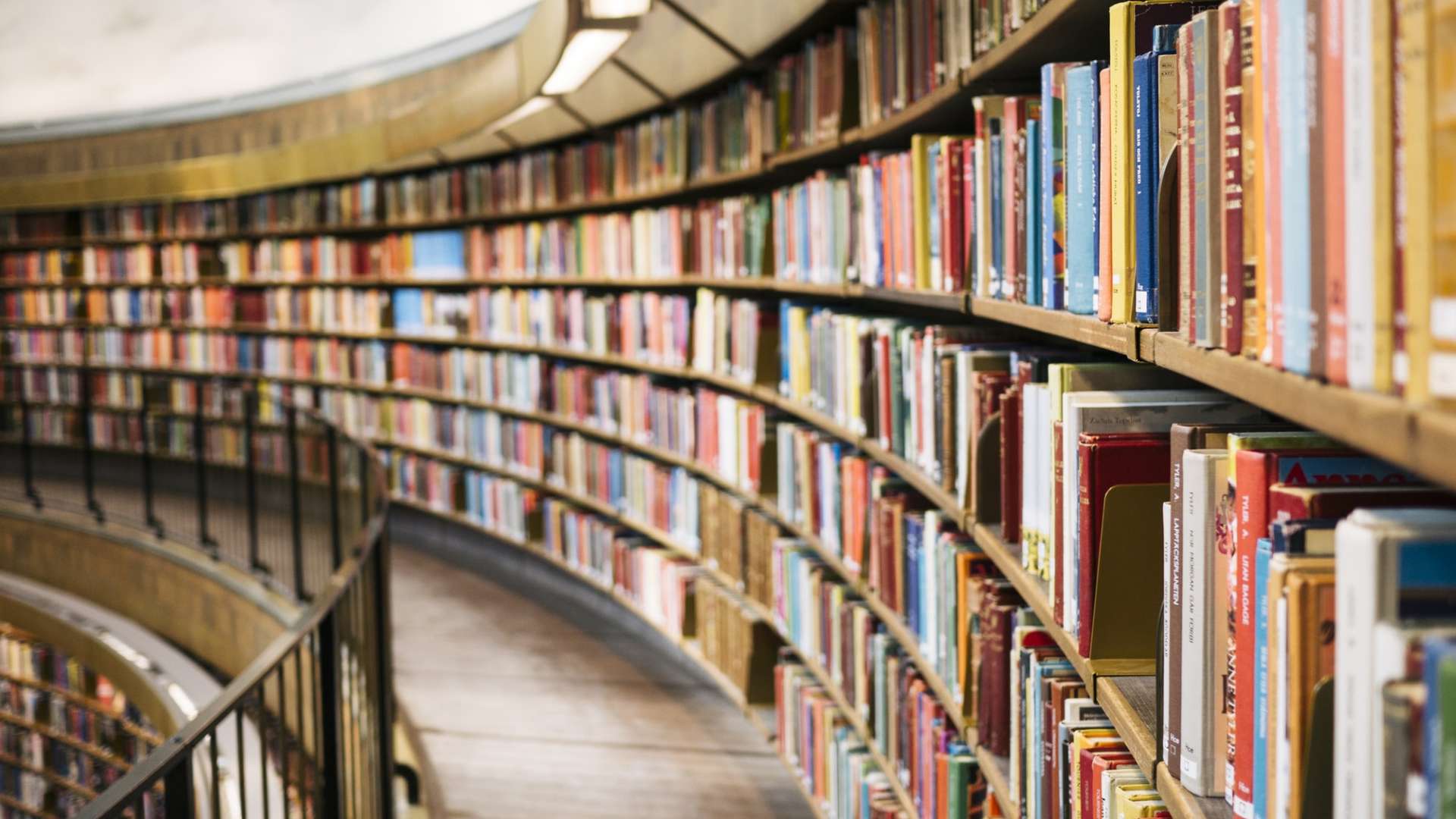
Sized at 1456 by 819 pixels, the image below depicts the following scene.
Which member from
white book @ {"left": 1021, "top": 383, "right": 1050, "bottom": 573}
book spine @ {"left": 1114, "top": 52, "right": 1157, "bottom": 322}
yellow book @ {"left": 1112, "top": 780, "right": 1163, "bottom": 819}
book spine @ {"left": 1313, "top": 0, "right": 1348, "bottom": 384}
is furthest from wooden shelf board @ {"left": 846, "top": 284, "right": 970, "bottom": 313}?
book spine @ {"left": 1313, "top": 0, "right": 1348, "bottom": 384}

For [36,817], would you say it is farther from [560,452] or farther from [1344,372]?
[1344,372]

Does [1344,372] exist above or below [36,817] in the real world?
above

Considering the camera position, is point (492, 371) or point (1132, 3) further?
point (492, 371)

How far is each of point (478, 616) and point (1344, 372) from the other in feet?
19.0

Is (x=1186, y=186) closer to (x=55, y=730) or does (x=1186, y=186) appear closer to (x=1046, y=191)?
(x=1046, y=191)

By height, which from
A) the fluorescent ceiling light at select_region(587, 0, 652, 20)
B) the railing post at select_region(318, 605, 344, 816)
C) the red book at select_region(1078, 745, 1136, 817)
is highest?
the fluorescent ceiling light at select_region(587, 0, 652, 20)

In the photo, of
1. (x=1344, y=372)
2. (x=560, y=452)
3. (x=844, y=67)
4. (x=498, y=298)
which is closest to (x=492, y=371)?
(x=498, y=298)

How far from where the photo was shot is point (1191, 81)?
1.19 metres

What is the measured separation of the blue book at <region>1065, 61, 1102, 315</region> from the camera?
157 centimetres

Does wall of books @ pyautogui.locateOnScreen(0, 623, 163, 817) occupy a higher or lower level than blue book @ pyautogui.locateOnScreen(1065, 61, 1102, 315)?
lower

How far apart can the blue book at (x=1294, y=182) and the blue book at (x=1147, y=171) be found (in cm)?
38

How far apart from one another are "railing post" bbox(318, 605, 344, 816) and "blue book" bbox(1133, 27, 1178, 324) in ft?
5.70

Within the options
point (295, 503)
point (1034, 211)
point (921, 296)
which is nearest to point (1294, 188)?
point (1034, 211)

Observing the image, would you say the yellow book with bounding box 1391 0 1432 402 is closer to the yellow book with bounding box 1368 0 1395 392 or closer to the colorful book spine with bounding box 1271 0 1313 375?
the yellow book with bounding box 1368 0 1395 392
